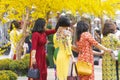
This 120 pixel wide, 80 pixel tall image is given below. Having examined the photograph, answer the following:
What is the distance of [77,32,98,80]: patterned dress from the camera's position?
29.4ft

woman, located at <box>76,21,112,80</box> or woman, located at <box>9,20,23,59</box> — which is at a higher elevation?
woman, located at <box>9,20,23,59</box>

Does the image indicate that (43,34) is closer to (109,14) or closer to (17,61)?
(17,61)

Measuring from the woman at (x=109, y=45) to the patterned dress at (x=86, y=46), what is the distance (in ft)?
0.83

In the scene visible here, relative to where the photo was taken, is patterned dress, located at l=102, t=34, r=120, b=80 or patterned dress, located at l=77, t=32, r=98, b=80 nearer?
patterned dress, located at l=102, t=34, r=120, b=80

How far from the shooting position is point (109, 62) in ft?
29.6

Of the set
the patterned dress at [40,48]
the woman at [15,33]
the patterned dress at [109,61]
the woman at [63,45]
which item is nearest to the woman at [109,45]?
the patterned dress at [109,61]

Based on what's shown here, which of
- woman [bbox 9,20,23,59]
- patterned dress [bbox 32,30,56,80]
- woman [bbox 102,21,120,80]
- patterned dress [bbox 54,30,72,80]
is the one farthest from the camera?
woman [bbox 9,20,23,59]

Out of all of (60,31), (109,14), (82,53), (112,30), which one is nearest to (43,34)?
(60,31)

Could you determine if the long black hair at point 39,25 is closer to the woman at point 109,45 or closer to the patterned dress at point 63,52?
the patterned dress at point 63,52

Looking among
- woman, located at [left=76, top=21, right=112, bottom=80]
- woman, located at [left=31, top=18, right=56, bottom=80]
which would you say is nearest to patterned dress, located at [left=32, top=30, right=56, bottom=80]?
woman, located at [left=31, top=18, right=56, bottom=80]

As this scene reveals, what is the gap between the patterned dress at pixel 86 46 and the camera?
29.4 feet

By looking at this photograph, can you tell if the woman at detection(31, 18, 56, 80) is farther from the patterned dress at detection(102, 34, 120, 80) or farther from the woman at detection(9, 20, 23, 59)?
the woman at detection(9, 20, 23, 59)

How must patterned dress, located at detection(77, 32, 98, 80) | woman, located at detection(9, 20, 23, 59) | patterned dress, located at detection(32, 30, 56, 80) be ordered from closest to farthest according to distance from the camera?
patterned dress, located at detection(77, 32, 98, 80)
patterned dress, located at detection(32, 30, 56, 80)
woman, located at detection(9, 20, 23, 59)

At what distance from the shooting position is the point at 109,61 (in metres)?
9.02
